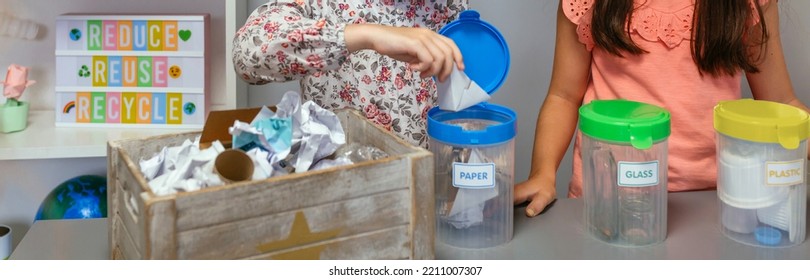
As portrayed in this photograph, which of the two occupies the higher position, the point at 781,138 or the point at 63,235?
the point at 781,138

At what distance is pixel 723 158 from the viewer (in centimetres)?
90

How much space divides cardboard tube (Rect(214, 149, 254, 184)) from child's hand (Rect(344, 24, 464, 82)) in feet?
0.70

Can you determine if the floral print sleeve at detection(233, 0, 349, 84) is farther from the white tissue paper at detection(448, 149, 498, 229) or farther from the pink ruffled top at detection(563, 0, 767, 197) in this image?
the pink ruffled top at detection(563, 0, 767, 197)

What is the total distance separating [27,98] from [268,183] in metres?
1.37

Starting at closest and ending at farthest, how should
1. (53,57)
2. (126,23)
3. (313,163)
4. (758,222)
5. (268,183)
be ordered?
(268,183)
(313,163)
(758,222)
(126,23)
(53,57)

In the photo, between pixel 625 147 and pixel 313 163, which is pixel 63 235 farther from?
pixel 625 147

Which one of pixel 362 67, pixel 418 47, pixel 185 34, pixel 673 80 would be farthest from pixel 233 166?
pixel 185 34

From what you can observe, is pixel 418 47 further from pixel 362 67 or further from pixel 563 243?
pixel 362 67

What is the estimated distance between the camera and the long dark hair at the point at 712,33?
45.5 inches

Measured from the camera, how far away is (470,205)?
34.6 inches

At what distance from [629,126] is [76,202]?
49.1 inches

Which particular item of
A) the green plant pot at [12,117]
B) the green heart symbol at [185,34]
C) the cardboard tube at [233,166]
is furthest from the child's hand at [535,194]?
the green plant pot at [12,117]

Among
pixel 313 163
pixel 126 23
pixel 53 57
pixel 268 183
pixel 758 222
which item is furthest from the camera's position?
pixel 53 57
